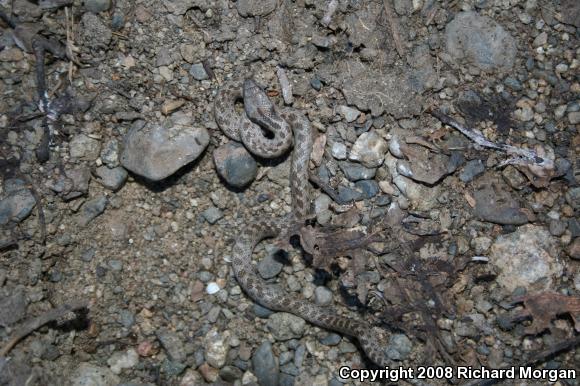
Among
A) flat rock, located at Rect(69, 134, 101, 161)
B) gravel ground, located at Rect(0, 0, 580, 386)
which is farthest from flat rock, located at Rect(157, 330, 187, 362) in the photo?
flat rock, located at Rect(69, 134, 101, 161)

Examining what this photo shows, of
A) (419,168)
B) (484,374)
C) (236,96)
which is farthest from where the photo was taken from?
(236,96)

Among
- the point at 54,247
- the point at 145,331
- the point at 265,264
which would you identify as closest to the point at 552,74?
the point at 265,264

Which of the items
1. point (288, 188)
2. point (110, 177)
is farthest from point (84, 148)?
point (288, 188)

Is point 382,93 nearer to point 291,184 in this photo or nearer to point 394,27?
point 394,27

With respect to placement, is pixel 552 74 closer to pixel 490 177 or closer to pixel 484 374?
pixel 490 177

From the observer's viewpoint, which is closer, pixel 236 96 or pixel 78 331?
pixel 78 331

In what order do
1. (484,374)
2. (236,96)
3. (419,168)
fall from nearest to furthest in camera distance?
(484,374) < (419,168) < (236,96)

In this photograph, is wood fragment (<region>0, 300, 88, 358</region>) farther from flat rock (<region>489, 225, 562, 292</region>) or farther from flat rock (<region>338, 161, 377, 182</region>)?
flat rock (<region>489, 225, 562, 292</region>)
